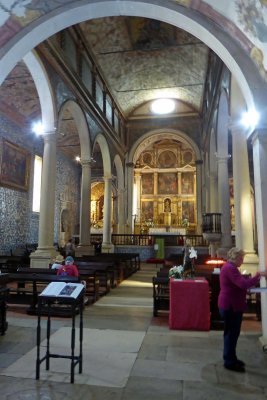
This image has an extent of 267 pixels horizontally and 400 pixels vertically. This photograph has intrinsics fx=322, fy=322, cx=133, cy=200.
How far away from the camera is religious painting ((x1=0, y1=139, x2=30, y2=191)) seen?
14583 millimetres

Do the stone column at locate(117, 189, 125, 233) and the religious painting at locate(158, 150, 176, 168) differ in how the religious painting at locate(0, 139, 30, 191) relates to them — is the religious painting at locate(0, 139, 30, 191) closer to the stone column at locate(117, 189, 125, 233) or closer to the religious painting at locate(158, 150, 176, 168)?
the stone column at locate(117, 189, 125, 233)

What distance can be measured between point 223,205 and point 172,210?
14549mm

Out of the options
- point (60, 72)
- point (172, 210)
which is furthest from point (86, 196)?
point (172, 210)

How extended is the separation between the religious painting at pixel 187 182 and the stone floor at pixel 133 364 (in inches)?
850

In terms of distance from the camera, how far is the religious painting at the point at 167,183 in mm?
27984

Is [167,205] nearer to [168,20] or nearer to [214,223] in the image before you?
[214,223]

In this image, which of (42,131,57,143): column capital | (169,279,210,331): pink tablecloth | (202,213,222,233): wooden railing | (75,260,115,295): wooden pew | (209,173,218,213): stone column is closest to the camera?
(169,279,210,331): pink tablecloth

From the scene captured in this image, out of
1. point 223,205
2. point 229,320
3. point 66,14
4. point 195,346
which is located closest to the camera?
point 229,320

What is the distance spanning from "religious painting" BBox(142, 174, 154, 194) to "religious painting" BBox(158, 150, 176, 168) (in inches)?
55.1

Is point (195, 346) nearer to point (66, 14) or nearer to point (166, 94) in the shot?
point (66, 14)

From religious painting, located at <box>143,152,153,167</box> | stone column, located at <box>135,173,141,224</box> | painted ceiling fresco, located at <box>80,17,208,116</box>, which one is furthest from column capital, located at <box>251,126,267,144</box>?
religious painting, located at <box>143,152,153,167</box>

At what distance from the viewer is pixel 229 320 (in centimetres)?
411

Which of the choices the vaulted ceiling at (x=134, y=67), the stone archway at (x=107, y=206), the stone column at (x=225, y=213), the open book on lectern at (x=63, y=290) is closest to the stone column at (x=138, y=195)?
the vaulted ceiling at (x=134, y=67)

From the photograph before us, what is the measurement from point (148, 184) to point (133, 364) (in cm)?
2442
